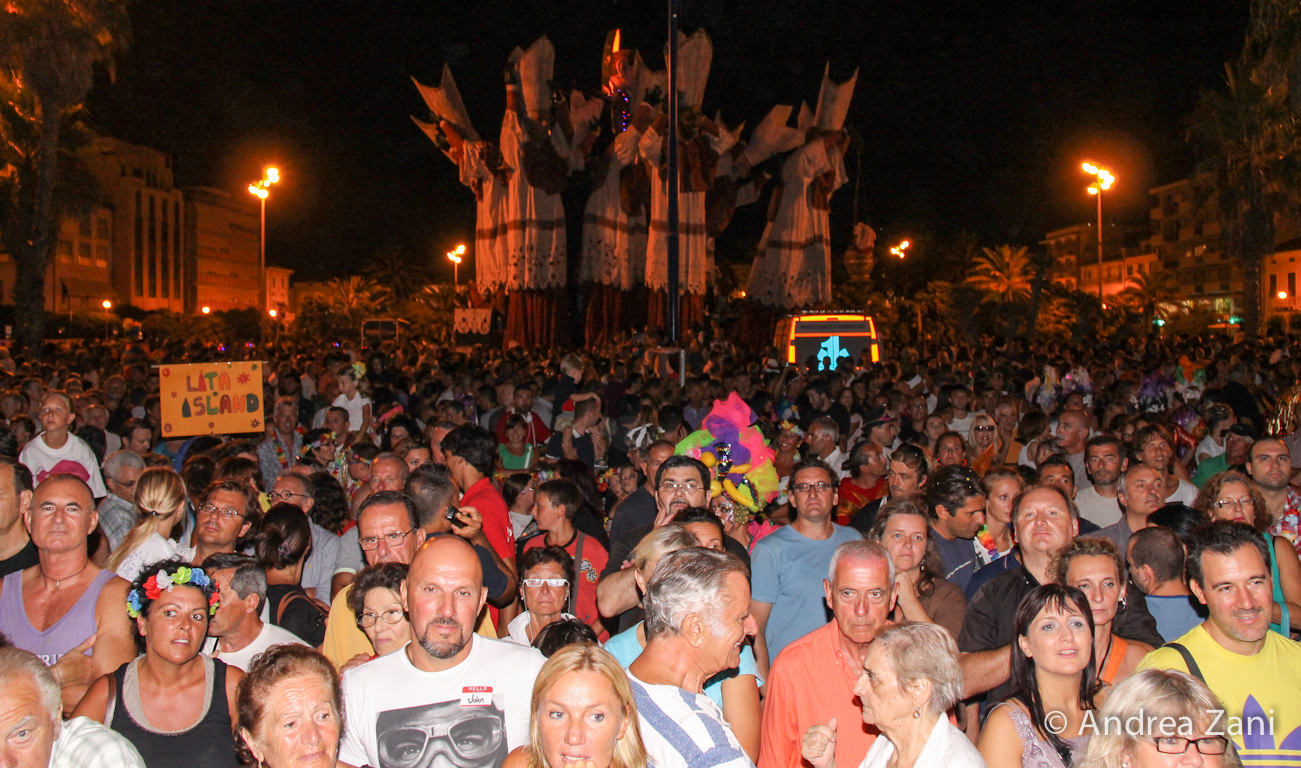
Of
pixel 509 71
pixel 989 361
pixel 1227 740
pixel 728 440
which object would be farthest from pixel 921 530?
pixel 509 71

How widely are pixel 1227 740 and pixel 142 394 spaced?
12613 mm

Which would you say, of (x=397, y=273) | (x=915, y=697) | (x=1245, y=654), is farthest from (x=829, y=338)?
(x=397, y=273)

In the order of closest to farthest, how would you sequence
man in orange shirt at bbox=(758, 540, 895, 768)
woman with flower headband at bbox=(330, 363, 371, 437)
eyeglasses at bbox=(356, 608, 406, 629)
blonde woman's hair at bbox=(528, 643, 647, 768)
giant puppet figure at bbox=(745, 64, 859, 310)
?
blonde woman's hair at bbox=(528, 643, 647, 768)
man in orange shirt at bbox=(758, 540, 895, 768)
eyeglasses at bbox=(356, 608, 406, 629)
woman with flower headband at bbox=(330, 363, 371, 437)
giant puppet figure at bbox=(745, 64, 859, 310)

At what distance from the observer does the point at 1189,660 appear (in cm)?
393

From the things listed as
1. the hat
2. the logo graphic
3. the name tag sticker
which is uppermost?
the logo graphic

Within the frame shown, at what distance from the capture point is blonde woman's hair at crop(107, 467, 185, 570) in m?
5.63

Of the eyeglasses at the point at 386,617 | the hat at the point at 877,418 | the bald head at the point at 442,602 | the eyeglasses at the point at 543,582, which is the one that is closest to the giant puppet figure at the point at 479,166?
the hat at the point at 877,418

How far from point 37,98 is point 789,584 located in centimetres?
2336

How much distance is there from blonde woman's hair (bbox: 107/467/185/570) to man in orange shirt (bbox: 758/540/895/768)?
3.30 meters

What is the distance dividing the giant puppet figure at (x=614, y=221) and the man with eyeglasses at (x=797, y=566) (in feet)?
89.0

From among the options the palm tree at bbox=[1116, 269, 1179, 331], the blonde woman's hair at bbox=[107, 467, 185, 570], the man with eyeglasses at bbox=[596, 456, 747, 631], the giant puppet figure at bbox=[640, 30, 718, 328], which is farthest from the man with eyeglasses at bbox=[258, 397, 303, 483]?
the palm tree at bbox=[1116, 269, 1179, 331]

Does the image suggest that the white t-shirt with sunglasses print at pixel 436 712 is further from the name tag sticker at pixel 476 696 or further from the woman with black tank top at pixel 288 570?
the woman with black tank top at pixel 288 570

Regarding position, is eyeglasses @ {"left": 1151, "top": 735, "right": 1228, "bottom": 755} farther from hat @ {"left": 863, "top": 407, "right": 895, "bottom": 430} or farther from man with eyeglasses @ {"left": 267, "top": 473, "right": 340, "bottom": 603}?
hat @ {"left": 863, "top": 407, "right": 895, "bottom": 430}

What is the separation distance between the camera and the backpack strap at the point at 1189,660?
3.89m
